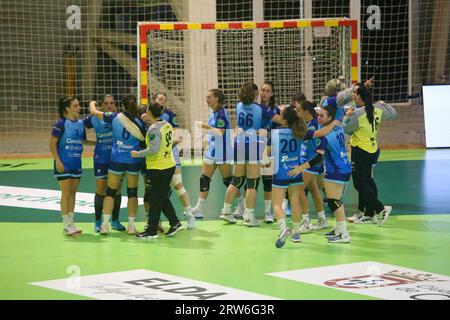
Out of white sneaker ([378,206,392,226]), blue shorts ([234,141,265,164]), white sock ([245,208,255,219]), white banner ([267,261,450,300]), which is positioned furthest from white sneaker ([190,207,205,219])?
white banner ([267,261,450,300])

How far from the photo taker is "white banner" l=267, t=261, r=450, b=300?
7445 millimetres

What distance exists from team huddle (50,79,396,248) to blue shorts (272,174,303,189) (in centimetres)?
1

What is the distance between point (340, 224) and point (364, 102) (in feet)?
5.99

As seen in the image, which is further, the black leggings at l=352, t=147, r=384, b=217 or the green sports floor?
the black leggings at l=352, t=147, r=384, b=217

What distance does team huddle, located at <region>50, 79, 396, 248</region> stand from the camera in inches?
386

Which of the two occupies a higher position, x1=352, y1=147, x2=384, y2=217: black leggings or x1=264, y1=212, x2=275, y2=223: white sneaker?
x1=352, y1=147, x2=384, y2=217: black leggings

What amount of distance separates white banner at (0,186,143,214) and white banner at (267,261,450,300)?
14.7 ft

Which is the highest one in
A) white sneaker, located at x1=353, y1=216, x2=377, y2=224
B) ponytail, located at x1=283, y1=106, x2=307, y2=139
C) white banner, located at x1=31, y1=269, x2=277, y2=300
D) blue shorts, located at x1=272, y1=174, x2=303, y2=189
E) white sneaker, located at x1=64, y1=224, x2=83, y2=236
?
ponytail, located at x1=283, y1=106, x2=307, y2=139

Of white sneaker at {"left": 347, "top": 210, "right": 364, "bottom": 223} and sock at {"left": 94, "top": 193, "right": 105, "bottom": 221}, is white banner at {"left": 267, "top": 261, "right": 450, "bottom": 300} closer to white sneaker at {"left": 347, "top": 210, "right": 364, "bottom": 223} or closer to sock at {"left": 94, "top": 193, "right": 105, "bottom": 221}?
white sneaker at {"left": 347, "top": 210, "right": 364, "bottom": 223}

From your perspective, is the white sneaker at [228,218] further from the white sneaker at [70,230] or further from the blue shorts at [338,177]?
the white sneaker at [70,230]

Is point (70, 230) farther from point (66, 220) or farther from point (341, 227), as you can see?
point (341, 227)

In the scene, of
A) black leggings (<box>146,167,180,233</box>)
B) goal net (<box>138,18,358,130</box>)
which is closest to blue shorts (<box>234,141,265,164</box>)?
black leggings (<box>146,167,180,233</box>)

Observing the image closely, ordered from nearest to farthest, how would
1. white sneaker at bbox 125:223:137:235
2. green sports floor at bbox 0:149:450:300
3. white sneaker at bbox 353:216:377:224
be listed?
green sports floor at bbox 0:149:450:300 → white sneaker at bbox 125:223:137:235 → white sneaker at bbox 353:216:377:224

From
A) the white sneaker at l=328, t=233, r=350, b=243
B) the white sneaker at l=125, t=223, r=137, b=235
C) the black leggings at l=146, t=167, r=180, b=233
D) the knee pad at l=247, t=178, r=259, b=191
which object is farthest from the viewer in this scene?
the knee pad at l=247, t=178, r=259, b=191
